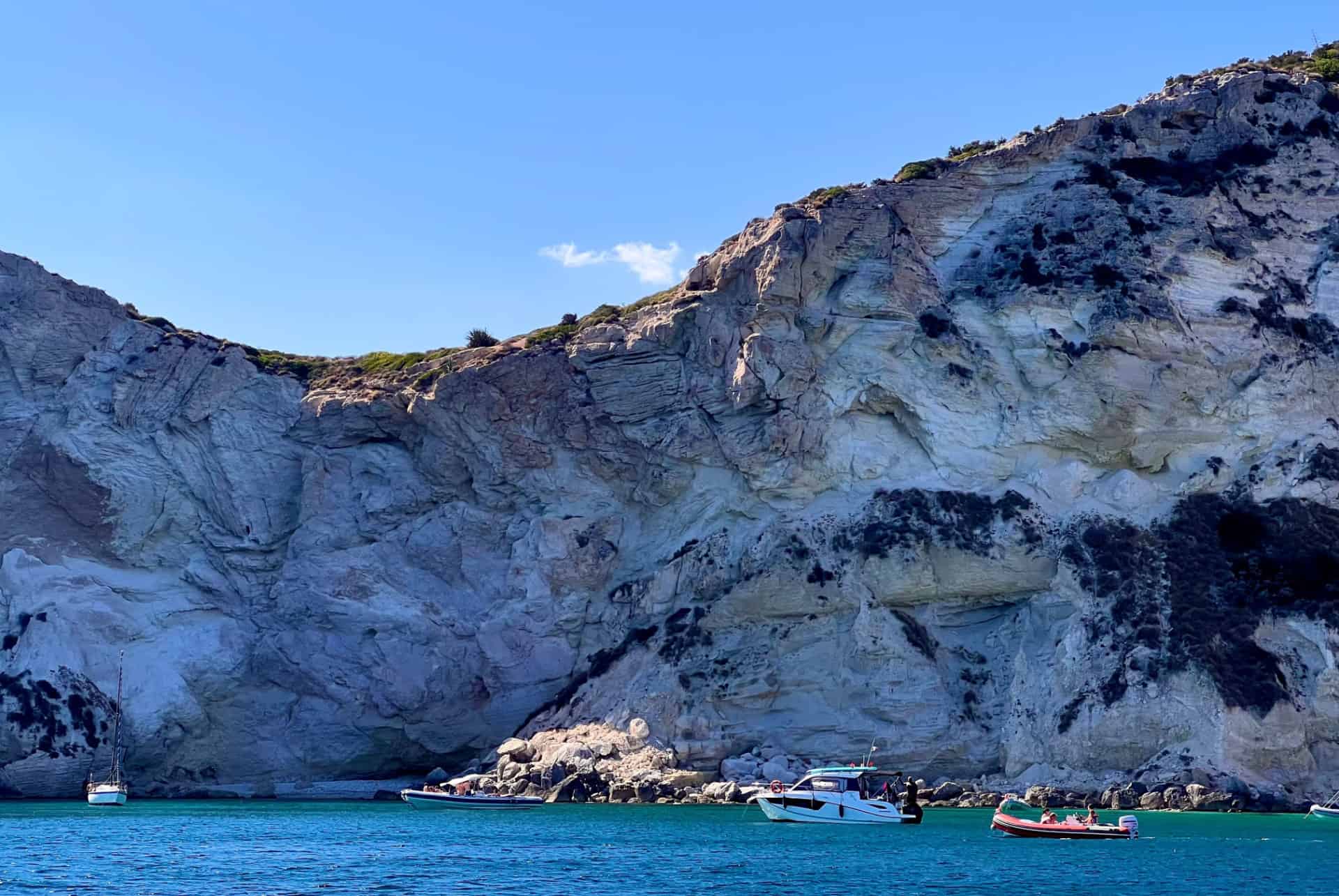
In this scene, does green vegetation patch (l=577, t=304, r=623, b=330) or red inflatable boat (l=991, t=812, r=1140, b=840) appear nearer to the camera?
red inflatable boat (l=991, t=812, r=1140, b=840)

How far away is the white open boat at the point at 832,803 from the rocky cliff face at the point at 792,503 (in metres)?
5.06

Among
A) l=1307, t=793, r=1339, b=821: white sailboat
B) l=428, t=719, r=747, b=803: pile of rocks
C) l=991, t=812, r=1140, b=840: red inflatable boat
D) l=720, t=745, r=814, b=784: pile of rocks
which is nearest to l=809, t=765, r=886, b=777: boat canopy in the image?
l=720, t=745, r=814, b=784: pile of rocks

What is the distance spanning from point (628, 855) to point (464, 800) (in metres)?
17.0

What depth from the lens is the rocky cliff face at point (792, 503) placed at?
57.0m

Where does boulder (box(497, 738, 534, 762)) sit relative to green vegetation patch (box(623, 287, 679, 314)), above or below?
below

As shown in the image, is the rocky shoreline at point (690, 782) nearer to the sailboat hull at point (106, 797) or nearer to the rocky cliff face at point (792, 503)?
the rocky cliff face at point (792, 503)

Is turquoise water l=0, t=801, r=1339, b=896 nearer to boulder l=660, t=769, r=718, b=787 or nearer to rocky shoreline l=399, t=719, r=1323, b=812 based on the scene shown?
rocky shoreline l=399, t=719, r=1323, b=812

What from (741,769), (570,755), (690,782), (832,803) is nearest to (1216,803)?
(832,803)

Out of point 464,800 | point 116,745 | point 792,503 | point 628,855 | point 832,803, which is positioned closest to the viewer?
point 628,855

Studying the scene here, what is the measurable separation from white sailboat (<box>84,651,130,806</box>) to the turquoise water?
3.93 m

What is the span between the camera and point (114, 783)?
60.5 meters

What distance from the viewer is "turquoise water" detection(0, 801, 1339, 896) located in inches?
1390

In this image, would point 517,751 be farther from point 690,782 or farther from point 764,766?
point 764,766

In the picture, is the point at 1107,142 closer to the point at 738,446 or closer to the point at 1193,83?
the point at 1193,83
